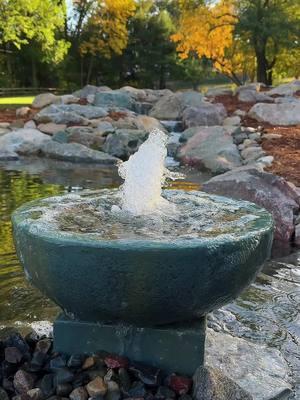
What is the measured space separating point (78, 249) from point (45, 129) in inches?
511

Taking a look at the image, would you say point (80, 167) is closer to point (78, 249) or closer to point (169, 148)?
point (169, 148)

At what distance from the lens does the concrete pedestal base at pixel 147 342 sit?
2.80 m

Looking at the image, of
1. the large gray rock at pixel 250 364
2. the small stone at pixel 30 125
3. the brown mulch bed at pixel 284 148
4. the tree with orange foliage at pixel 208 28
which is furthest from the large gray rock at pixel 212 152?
the tree with orange foliage at pixel 208 28

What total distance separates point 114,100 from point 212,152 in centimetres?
813

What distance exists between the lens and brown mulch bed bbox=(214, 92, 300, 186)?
32.0ft

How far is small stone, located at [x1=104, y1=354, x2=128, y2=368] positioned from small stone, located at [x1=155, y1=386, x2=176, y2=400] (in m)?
0.23

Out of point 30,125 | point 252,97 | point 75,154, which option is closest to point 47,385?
point 75,154

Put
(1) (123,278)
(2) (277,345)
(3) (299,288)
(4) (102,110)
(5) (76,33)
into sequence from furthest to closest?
(5) (76,33), (4) (102,110), (3) (299,288), (2) (277,345), (1) (123,278)

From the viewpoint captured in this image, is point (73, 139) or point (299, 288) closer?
point (299, 288)

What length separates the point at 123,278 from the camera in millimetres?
2447

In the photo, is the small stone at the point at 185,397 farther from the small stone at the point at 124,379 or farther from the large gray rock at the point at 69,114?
the large gray rock at the point at 69,114

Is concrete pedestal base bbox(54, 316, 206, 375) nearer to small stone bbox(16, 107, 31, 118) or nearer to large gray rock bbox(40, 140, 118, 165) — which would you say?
large gray rock bbox(40, 140, 118, 165)

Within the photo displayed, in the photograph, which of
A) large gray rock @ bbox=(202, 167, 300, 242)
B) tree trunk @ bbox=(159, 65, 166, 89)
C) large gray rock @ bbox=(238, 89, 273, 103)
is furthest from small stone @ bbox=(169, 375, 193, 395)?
tree trunk @ bbox=(159, 65, 166, 89)

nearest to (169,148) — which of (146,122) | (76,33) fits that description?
(146,122)
